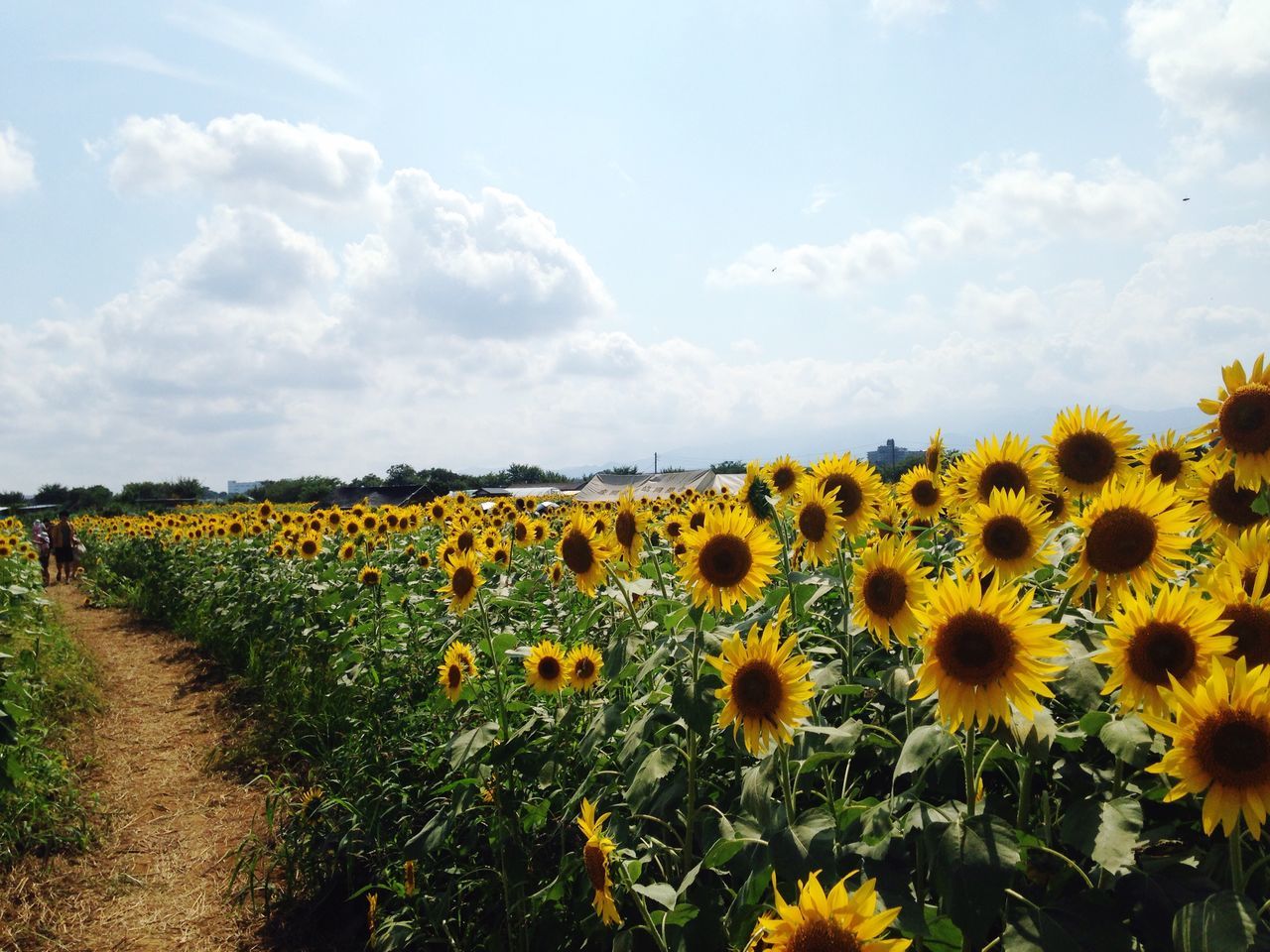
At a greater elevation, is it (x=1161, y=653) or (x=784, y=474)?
(x=784, y=474)

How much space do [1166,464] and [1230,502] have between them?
471 millimetres

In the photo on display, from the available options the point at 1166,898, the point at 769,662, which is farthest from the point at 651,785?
the point at 1166,898

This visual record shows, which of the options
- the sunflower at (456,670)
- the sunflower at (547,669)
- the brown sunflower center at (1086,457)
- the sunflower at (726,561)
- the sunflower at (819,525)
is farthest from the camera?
the sunflower at (456,670)

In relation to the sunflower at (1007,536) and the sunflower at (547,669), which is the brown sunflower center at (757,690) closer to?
the sunflower at (1007,536)

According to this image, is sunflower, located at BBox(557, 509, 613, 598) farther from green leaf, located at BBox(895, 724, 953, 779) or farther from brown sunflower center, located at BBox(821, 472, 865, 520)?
green leaf, located at BBox(895, 724, 953, 779)

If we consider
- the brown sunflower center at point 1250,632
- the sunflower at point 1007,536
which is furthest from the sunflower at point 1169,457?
the brown sunflower center at point 1250,632

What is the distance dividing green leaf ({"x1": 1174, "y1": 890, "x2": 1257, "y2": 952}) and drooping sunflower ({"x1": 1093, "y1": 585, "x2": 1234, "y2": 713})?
13.2 inches

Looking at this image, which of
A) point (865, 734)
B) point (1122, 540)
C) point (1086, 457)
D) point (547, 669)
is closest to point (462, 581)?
point (547, 669)

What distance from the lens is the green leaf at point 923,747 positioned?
170cm

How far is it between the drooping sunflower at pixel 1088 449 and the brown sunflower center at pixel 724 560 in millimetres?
1182

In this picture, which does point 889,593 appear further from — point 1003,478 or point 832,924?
point 832,924

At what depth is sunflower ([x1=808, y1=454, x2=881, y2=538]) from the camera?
3381 millimetres

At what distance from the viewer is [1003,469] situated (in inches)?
110

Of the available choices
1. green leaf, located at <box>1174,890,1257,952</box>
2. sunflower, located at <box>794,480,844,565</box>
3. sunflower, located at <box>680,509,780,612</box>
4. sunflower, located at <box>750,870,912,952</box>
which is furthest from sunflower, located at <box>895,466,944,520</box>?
sunflower, located at <box>750,870,912,952</box>
